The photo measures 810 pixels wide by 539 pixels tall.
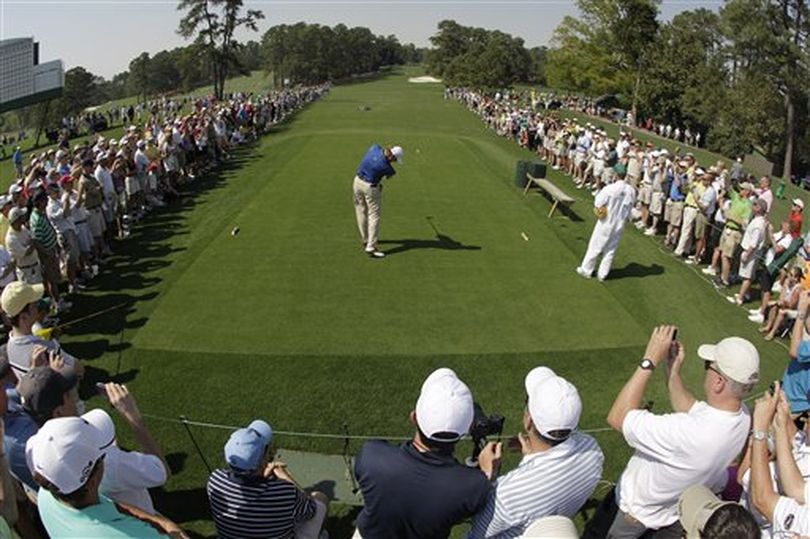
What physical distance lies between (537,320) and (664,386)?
2528mm

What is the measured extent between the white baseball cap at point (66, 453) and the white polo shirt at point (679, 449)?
3667 mm

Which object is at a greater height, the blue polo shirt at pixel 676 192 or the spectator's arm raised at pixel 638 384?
the blue polo shirt at pixel 676 192

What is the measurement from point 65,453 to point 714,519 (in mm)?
3662

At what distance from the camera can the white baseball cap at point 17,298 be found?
656cm

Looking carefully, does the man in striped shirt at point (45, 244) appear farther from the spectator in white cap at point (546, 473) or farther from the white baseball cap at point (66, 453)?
the spectator in white cap at point (546, 473)

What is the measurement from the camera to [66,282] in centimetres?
1243

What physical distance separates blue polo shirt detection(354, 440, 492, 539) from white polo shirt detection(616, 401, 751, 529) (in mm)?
1403

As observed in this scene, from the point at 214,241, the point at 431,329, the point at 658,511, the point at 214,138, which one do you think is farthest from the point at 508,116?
the point at 658,511

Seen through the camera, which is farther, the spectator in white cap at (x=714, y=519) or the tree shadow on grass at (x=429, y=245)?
the tree shadow on grass at (x=429, y=245)

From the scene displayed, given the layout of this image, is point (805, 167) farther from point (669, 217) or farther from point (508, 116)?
point (669, 217)

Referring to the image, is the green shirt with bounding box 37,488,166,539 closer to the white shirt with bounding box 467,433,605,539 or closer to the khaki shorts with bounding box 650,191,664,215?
the white shirt with bounding box 467,433,605,539

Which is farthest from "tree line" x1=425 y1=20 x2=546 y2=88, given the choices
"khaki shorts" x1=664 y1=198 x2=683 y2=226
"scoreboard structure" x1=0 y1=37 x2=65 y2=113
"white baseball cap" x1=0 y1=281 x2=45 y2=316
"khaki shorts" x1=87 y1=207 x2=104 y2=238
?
"white baseball cap" x1=0 y1=281 x2=45 y2=316

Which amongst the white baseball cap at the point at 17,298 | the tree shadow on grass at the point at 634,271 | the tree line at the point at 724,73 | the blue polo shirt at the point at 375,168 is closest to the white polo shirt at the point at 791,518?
the white baseball cap at the point at 17,298

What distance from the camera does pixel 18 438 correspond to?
4926mm
